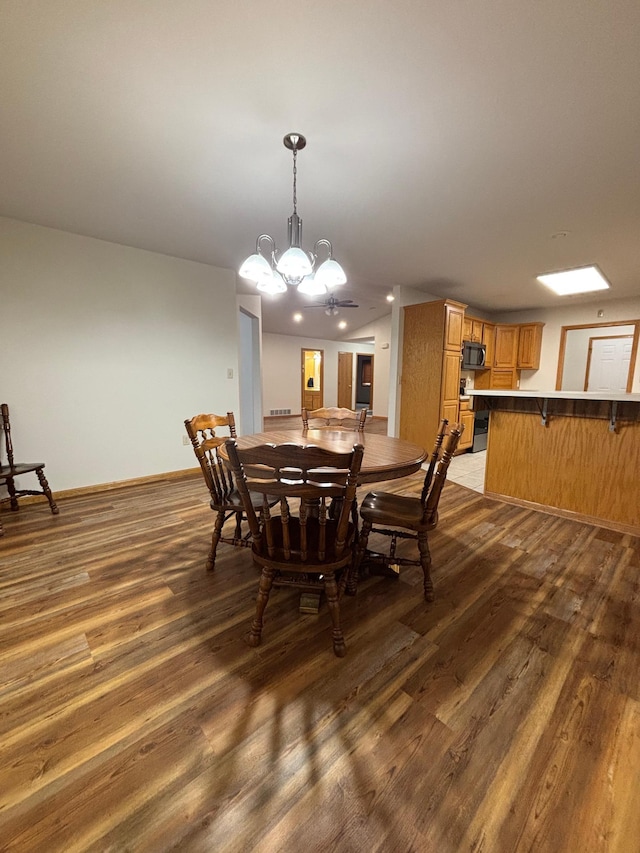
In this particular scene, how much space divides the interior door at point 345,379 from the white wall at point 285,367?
304 millimetres

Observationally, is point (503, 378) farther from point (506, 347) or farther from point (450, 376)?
point (450, 376)

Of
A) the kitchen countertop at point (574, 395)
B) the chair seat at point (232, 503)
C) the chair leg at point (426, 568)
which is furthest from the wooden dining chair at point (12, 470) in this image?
the kitchen countertop at point (574, 395)

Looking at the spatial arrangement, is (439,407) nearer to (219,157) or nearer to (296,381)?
(219,157)

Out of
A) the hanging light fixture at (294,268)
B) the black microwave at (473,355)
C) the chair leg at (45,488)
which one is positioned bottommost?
the chair leg at (45,488)

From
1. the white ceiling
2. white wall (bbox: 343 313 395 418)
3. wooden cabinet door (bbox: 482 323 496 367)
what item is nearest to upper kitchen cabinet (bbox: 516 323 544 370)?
wooden cabinet door (bbox: 482 323 496 367)

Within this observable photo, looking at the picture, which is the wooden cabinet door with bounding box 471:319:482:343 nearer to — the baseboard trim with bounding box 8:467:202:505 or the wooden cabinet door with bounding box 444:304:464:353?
the wooden cabinet door with bounding box 444:304:464:353

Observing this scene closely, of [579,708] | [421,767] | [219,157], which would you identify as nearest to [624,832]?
[579,708]

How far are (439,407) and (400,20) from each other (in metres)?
3.88

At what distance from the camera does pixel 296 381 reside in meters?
9.51

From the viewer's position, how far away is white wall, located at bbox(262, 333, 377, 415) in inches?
354

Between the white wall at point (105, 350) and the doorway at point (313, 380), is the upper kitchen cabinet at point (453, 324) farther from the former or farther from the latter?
the doorway at point (313, 380)

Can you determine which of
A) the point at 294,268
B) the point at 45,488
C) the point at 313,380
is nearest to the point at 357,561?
the point at 294,268

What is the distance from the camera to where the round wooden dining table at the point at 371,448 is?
156 centimetres

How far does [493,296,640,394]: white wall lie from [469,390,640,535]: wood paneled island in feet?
11.9
